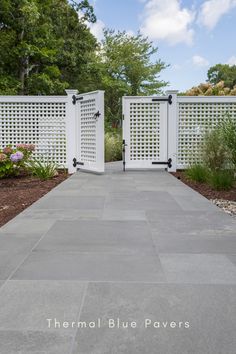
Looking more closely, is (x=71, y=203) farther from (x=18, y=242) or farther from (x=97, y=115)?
(x=97, y=115)

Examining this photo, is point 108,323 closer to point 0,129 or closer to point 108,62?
point 0,129

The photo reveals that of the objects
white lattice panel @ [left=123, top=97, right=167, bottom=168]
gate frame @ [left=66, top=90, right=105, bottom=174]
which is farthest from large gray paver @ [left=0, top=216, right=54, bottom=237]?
white lattice panel @ [left=123, top=97, right=167, bottom=168]

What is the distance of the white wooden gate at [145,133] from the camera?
899 cm

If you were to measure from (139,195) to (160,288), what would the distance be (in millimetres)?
3380

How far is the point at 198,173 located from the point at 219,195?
129cm

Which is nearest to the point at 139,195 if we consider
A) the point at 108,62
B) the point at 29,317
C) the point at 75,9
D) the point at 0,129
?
the point at 29,317

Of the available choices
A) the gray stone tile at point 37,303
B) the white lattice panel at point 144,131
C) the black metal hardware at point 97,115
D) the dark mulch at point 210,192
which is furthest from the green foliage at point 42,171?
the gray stone tile at point 37,303

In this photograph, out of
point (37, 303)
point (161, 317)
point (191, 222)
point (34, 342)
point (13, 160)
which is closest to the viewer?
point (34, 342)

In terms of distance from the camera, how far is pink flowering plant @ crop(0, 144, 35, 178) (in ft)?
23.8

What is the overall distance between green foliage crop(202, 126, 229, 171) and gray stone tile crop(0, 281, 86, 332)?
5.27 metres

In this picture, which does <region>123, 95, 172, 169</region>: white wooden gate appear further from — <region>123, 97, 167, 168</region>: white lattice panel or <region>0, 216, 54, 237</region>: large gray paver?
<region>0, 216, 54, 237</region>: large gray paver

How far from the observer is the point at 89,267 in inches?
102

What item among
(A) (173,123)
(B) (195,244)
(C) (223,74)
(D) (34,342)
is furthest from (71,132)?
(C) (223,74)

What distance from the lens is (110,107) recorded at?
69.5ft
